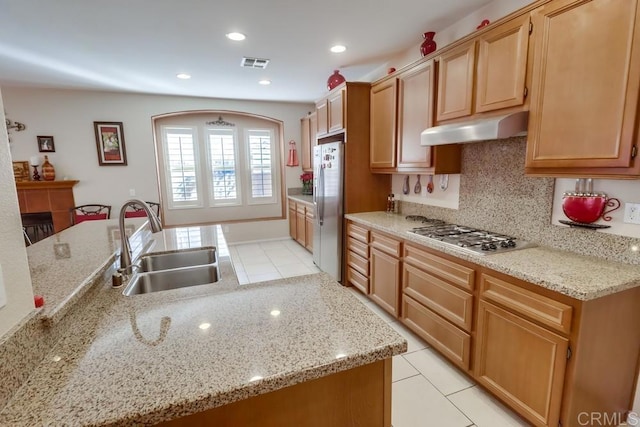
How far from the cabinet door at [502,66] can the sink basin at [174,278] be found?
206cm

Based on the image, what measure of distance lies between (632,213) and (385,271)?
1.71 m

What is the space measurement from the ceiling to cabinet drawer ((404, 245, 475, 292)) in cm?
188

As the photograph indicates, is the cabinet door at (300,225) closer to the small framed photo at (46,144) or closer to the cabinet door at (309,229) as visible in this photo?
the cabinet door at (309,229)

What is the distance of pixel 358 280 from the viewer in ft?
11.3

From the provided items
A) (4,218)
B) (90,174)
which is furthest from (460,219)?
(90,174)

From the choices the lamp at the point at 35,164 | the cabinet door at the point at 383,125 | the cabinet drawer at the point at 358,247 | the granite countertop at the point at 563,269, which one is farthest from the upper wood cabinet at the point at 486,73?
the lamp at the point at 35,164

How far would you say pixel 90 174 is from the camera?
4.79 metres

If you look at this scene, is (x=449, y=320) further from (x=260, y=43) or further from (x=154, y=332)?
(x=260, y=43)

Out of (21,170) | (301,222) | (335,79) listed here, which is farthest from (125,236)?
(21,170)

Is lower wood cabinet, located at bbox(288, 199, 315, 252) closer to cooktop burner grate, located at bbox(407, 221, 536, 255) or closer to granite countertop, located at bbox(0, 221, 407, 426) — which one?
cooktop burner grate, located at bbox(407, 221, 536, 255)

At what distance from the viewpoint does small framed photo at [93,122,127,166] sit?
4.74 metres

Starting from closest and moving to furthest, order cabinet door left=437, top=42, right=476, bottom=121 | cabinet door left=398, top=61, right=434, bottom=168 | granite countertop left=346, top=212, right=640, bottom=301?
granite countertop left=346, top=212, right=640, bottom=301
cabinet door left=437, top=42, right=476, bottom=121
cabinet door left=398, top=61, right=434, bottom=168

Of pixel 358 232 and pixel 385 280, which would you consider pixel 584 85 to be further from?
pixel 358 232

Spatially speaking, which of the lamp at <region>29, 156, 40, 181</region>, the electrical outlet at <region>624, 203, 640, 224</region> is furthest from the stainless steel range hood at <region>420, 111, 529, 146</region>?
the lamp at <region>29, 156, 40, 181</region>
